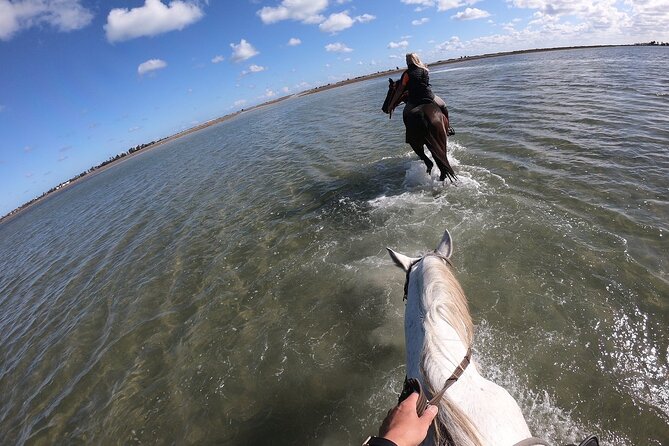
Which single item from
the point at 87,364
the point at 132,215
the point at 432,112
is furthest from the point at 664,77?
the point at 132,215

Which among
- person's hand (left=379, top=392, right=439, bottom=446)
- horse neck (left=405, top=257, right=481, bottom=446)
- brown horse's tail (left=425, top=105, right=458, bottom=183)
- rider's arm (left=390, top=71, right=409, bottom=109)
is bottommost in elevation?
brown horse's tail (left=425, top=105, right=458, bottom=183)

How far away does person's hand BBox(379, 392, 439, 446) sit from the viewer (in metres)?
1.57

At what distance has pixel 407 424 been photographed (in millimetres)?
1642

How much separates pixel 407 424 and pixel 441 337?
0.79 metres

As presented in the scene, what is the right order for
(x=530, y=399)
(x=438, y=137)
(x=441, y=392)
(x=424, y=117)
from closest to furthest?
Result: (x=441, y=392)
(x=530, y=399)
(x=424, y=117)
(x=438, y=137)

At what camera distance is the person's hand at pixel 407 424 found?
1568mm

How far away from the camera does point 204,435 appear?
3961mm

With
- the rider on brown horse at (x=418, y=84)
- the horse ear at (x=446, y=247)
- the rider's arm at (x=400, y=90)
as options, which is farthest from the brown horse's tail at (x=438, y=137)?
the horse ear at (x=446, y=247)

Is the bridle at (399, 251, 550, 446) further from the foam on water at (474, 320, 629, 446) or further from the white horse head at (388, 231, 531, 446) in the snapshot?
the foam on water at (474, 320, 629, 446)

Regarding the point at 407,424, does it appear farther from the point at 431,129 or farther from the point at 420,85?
the point at 420,85

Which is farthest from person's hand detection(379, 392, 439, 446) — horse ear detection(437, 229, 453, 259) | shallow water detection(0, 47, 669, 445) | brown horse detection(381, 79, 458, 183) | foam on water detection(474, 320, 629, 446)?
brown horse detection(381, 79, 458, 183)

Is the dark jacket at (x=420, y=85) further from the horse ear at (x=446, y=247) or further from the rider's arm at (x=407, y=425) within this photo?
the rider's arm at (x=407, y=425)

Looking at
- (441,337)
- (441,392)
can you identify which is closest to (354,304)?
(441,337)

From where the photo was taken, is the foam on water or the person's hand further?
the foam on water
